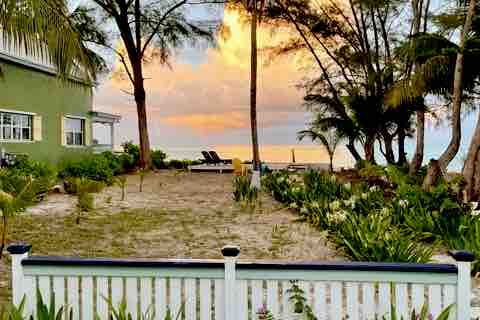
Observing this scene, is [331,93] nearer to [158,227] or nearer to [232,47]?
[232,47]

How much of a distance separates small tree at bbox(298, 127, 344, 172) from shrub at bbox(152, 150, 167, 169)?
29.3 feet

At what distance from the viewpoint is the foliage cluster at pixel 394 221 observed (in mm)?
6125

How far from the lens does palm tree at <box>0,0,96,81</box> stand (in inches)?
264

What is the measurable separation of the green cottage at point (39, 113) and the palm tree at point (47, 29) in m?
6.85

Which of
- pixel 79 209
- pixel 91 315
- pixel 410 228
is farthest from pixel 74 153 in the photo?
pixel 91 315

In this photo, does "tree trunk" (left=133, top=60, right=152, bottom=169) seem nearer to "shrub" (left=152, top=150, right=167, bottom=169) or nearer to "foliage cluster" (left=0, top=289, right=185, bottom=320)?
"shrub" (left=152, top=150, right=167, bottom=169)

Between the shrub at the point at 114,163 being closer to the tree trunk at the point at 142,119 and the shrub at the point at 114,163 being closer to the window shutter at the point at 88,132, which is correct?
the window shutter at the point at 88,132

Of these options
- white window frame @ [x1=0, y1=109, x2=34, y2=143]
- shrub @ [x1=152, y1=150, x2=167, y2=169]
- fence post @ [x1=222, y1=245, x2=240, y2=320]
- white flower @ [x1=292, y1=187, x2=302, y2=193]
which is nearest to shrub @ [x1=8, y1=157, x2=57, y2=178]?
white window frame @ [x1=0, y1=109, x2=34, y2=143]

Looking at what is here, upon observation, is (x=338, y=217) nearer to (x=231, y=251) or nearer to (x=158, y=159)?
(x=231, y=251)

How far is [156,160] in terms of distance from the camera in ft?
84.2

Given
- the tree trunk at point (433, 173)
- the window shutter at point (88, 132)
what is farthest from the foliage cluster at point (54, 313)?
the window shutter at point (88, 132)

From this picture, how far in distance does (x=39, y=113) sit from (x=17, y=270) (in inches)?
628

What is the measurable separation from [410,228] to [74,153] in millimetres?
16361

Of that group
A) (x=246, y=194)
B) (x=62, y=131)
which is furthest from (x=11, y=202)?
(x=62, y=131)
